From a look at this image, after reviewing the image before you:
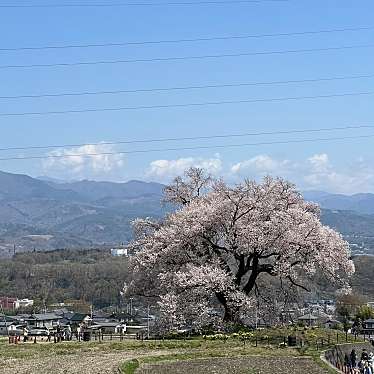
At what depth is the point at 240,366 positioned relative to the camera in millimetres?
22938

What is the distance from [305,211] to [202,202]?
5352 millimetres

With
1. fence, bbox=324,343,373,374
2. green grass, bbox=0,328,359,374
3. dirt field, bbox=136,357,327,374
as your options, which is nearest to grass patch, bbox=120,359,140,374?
green grass, bbox=0,328,359,374

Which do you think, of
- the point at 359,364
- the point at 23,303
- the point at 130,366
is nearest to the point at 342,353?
the point at 359,364

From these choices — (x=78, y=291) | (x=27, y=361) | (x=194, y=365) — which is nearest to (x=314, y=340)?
(x=194, y=365)

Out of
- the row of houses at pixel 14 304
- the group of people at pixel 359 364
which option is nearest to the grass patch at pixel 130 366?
the group of people at pixel 359 364

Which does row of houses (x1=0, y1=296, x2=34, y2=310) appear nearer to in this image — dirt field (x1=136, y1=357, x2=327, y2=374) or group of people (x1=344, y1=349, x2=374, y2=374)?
group of people (x1=344, y1=349, x2=374, y2=374)

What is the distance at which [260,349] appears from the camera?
28.1 metres

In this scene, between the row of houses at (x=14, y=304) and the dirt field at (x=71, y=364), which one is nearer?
the dirt field at (x=71, y=364)

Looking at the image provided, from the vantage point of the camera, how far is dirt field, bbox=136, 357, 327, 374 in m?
22.1

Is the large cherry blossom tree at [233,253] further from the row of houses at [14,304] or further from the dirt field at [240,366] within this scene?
the row of houses at [14,304]

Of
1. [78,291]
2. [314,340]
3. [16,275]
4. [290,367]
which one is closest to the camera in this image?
[290,367]

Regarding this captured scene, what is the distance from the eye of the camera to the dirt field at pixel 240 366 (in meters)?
22.1

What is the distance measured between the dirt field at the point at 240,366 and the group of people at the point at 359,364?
2264mm

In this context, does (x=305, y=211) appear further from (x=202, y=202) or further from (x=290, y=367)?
(x=290, y=367)
